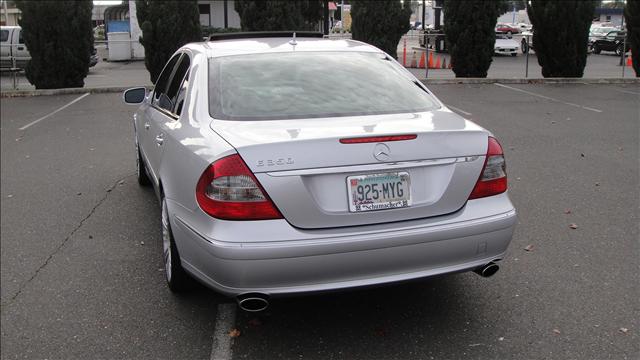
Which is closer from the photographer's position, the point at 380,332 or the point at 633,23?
the point at 380,332

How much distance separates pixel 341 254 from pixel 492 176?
0.99 metres

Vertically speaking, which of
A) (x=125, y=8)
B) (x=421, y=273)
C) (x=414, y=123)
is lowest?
(x=421, y=273)

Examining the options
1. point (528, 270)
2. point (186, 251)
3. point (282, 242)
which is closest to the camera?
point (282, 242)

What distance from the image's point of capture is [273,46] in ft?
14.8

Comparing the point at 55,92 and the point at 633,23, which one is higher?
the point at 633,23

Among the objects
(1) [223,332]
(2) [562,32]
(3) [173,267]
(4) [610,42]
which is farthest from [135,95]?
(4) [610,42]

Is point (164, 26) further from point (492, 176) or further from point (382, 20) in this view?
point (492, 176)

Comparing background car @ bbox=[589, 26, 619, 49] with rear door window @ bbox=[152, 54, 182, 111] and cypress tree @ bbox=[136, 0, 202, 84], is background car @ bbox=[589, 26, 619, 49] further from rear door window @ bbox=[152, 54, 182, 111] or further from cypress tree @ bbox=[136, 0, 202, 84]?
rear door window @ bbox=[152, 54, 182, 111]

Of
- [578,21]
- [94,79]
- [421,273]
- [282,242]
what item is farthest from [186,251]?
[94,79]

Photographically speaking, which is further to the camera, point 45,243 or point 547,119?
point 547,119

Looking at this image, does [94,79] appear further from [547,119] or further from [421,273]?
[421,273]

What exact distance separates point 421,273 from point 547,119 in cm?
895

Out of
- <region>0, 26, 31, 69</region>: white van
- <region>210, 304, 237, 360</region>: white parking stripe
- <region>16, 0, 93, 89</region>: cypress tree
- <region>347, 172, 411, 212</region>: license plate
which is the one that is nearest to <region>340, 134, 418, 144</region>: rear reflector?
<region>347, 172, 411, 212</region>: license plate

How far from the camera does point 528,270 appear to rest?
14.7ft
